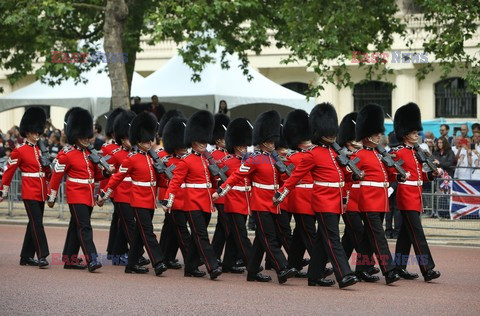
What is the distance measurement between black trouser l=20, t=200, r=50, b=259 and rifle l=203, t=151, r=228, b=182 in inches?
78.3

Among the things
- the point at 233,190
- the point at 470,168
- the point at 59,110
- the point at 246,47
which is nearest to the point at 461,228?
the point at 470,168

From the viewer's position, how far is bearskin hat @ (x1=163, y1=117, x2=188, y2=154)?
41.5 feet

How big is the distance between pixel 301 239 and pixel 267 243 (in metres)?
0.49

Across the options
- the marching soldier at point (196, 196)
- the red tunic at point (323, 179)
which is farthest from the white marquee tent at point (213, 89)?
the red tunic at point (323, 179)

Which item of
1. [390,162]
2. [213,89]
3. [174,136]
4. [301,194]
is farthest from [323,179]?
[213,89]

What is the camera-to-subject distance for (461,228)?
15812 millimetres

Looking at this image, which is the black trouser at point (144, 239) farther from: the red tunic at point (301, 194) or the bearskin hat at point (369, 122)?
the bearskin hat at point (369, 122)

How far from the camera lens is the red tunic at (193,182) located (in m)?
11.7

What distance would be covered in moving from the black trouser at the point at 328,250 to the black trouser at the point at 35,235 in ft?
10.0

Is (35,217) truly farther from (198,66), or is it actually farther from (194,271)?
(198,66)

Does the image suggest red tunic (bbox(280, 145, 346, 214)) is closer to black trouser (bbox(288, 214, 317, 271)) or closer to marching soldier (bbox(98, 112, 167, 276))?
black trouser (bbox(288, 214, 317, 271))

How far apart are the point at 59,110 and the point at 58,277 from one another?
24.2 meters

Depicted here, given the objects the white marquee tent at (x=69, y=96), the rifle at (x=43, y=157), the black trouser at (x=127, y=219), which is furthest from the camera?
the white marquee tent at (x=69, y=96)

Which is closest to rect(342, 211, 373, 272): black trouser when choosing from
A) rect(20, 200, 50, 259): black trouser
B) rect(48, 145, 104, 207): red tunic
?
rect(48, 145, 104, 207): red tunic
